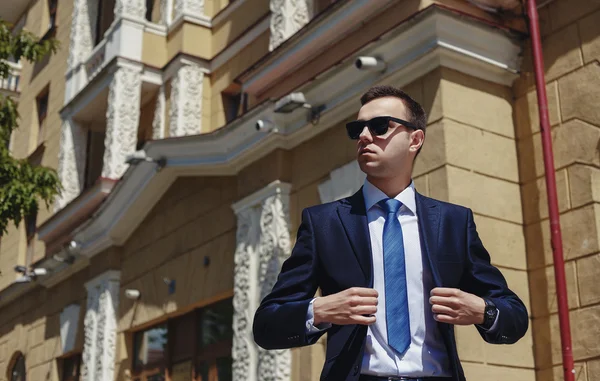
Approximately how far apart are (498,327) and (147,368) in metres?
11.2

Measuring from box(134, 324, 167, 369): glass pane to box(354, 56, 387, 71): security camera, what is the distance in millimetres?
6060

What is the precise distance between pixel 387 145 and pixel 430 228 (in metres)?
0.32

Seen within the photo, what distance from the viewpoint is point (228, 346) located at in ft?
36.7

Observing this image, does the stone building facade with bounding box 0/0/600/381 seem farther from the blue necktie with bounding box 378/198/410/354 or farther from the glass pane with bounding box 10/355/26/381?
the blue necktie with bounding box 378/198/410/354

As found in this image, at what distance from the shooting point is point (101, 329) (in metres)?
13.8

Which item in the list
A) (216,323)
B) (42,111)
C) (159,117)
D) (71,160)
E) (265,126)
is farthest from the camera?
(42,111)

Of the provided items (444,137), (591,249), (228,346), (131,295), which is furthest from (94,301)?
(591,249)

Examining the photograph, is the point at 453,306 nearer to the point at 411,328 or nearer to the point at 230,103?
the point at 411,328

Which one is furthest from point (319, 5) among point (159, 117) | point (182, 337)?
point (182, 337)

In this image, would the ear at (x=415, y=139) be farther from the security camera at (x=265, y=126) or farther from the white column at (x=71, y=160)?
the white column at (x=71, y=160)

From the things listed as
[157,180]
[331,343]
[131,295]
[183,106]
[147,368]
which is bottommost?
[331,343]

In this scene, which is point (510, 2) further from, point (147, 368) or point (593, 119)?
point (147, 368)

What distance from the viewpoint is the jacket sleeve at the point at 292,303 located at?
8.88 ft

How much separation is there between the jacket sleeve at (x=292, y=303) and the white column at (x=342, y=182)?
5.76 m
